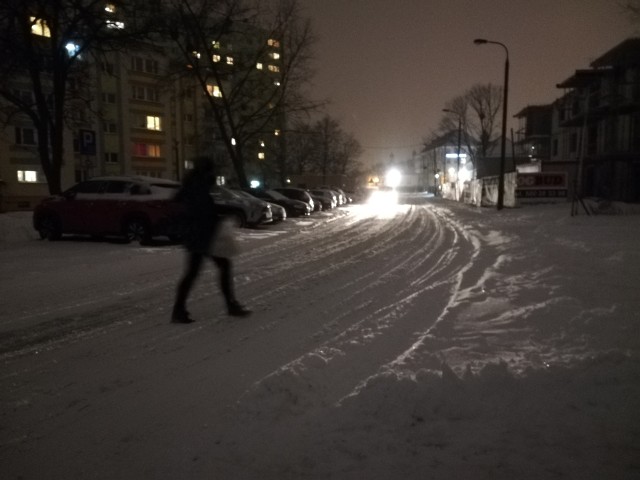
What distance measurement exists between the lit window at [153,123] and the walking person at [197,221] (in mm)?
49022

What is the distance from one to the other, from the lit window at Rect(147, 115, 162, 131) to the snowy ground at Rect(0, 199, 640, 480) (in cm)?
4693

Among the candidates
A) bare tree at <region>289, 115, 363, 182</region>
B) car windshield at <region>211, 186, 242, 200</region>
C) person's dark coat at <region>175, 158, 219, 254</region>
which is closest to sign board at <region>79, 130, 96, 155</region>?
car windshield at <region>211, 186, 242, 200</region>

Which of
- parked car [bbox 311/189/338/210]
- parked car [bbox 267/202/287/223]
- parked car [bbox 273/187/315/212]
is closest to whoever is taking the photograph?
parked car [bbox 267/202/287/223]

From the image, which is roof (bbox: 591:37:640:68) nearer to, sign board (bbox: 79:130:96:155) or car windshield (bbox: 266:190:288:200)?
car windshield (bbox: 266:190:288:200)

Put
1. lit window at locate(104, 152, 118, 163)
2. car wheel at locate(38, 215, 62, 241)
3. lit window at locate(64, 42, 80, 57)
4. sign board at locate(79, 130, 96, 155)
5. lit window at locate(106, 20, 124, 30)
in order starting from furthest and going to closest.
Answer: lit window at locate(104, 152, 118, 163), lit window at locate(64, 42, 80, 57), lit window at locate(106, 20, 124, 30), sign board at locate(79, 130, 96, 155), car wheel at locate(38, 215, 62, 241)

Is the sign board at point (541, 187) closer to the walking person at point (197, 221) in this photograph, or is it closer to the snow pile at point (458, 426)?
the walking person at point (197, 221)

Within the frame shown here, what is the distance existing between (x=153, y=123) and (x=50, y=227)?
40626mm

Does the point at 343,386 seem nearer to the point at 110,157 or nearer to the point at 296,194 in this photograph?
the point at 296,194

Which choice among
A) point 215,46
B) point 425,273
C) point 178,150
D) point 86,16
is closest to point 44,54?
point 86,16

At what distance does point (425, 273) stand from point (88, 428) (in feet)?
22.8

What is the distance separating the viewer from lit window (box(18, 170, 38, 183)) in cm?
4000

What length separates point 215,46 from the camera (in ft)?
102

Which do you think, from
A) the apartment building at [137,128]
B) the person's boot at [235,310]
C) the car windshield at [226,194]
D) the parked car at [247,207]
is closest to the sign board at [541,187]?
the apartment building at [137,128]

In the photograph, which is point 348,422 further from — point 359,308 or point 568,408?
point 359,308
